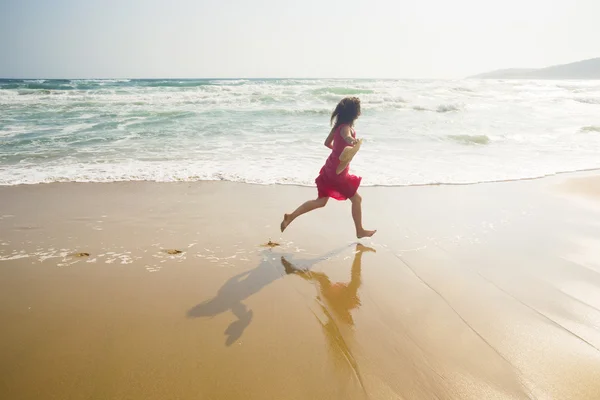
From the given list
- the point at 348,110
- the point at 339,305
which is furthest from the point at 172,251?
the point at 348,110

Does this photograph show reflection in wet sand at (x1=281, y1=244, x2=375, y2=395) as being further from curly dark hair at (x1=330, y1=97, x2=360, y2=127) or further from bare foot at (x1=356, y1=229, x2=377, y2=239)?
curly dark hair at (x1=330, y1=97, x2=360, y2=127)

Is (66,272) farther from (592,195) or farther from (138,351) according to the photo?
(592,195)

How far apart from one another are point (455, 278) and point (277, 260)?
167 centimetres

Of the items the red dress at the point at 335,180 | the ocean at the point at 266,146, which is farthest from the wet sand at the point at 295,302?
the ocean at the point at 266,146

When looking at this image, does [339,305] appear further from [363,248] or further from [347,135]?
[347,135]

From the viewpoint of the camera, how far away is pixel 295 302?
2775 mm

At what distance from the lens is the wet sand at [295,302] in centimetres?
199

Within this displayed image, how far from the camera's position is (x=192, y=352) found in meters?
2.16

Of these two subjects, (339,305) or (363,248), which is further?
(363,248)

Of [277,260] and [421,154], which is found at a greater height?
[421,154]

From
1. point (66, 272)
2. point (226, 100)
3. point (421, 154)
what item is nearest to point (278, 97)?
point (226, 100)

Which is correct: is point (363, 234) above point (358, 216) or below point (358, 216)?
below

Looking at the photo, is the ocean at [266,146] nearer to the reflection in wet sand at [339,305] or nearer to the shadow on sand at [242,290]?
the shadow on sand at [242,290]

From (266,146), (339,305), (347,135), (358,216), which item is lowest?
(339,305)
